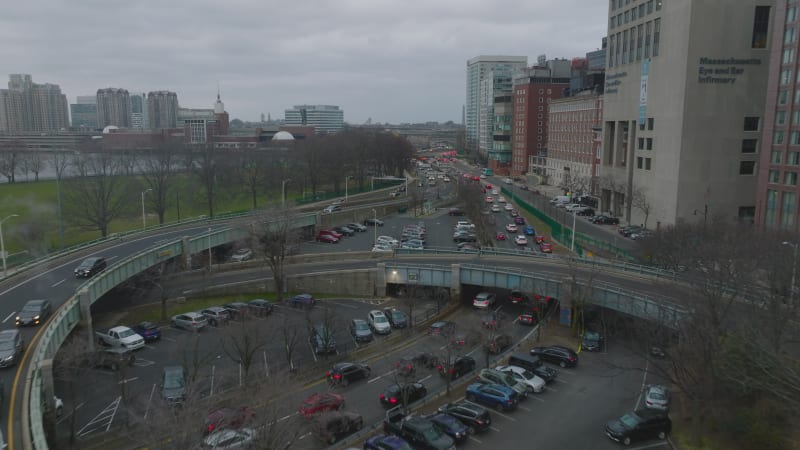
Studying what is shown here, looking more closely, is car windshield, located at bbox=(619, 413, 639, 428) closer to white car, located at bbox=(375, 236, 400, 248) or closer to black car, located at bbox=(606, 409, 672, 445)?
black car, located at bbox=(606, 409, 672, 445)

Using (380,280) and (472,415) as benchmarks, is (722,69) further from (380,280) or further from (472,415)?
(472,415)

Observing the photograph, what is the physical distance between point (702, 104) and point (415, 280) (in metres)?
33.2

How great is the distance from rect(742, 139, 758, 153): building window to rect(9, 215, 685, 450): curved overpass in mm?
26369

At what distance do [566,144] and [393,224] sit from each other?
42.9 metres

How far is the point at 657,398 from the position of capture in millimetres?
22953

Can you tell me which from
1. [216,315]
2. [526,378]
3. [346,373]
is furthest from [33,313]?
[526,378]

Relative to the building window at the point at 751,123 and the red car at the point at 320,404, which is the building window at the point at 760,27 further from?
the red car at the point at 320,404

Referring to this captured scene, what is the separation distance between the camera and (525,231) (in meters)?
61.4

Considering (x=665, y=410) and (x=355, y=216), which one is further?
(x=355, y=216)

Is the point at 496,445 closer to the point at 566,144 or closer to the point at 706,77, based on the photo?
the point at 706,77

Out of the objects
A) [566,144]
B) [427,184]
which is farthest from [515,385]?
[427,184]

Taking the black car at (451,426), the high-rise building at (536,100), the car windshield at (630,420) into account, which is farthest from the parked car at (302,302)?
the high-rise building at (536,100)

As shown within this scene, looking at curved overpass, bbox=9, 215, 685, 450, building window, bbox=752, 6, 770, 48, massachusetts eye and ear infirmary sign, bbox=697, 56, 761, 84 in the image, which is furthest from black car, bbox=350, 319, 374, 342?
building window, bbox=752, 6, 770, 48

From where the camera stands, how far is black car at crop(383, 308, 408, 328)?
33344mm
